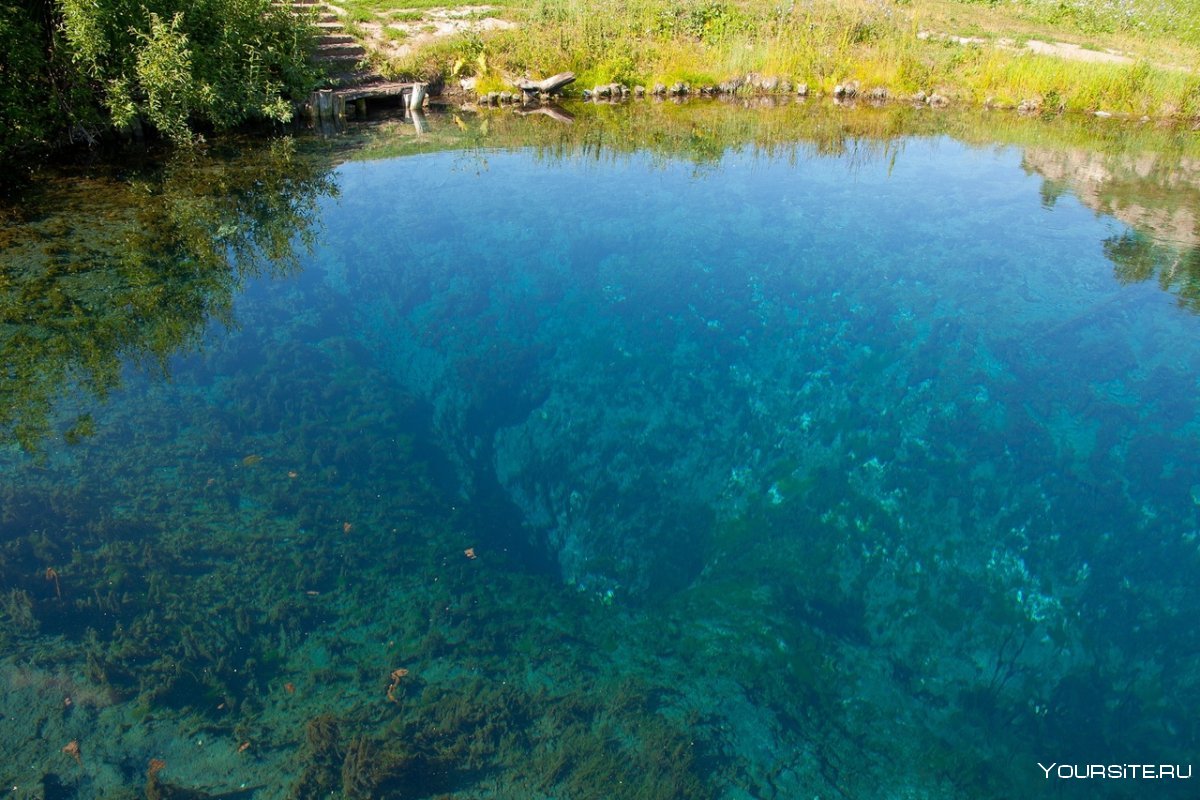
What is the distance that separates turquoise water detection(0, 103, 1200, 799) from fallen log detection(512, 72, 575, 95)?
324 inches

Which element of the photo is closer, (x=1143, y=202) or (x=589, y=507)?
(x=589, y=507)

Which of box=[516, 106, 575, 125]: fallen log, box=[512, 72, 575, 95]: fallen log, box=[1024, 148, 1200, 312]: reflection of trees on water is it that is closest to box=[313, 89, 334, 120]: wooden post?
box=[516, 106, 575, 125]: fallen log

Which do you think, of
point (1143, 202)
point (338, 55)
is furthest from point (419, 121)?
point (1143, 202)

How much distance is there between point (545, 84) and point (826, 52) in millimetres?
7773

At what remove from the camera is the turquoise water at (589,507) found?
181 inches

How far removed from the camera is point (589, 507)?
254 inches

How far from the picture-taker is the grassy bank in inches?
705

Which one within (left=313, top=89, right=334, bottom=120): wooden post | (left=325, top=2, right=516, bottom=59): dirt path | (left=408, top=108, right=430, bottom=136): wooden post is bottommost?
(left=408, top=108, right=430, bottom=136): wooden post

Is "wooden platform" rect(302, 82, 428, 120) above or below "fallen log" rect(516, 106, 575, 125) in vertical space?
above

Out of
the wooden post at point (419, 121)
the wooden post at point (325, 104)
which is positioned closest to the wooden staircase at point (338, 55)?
the wooden post at point (325, 104)

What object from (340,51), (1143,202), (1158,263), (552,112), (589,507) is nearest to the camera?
(589,507)

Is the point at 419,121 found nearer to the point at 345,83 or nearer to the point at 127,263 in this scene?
the point at 345,83

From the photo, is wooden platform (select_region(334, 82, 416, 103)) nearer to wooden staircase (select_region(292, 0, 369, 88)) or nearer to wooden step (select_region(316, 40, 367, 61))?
wooden staircase (select_region(292, 0, 369, 88))

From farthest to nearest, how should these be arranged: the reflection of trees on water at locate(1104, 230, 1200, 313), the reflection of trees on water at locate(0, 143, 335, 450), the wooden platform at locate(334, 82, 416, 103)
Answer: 1. the wooden platform at locate(334, 82, 416, 103)
2. the reflection of trees on water at locate(1104, 230, 1200, 313)
3. the reflection of trees on water at locate(0, 143, 335, 450)
